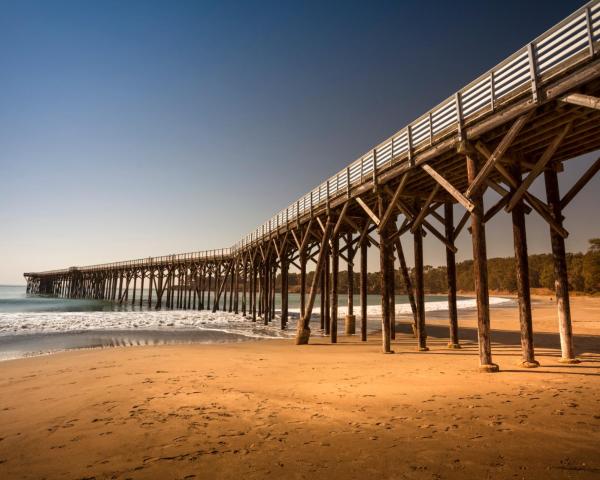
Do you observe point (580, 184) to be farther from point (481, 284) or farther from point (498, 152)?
point (481, 284)

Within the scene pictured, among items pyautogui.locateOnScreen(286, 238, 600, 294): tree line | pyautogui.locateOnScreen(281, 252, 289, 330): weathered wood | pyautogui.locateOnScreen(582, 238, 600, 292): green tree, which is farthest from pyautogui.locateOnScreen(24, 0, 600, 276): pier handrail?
pyautogui.locateOnScreen(582, 238, 600, 292): green tree

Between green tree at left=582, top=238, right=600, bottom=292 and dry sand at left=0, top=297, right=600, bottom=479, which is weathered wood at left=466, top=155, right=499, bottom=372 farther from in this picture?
green tree at left=582, top=238, right=600, bottom=292

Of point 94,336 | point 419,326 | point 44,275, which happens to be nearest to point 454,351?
point 419,326

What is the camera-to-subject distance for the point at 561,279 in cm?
714

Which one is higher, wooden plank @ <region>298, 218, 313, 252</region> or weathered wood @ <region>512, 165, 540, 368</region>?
wooden plank @ <region>298, 218, 313, 252</region>

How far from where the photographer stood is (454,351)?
1002 centimetres

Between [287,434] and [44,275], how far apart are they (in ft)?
331

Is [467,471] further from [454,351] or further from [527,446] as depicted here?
[454,351]

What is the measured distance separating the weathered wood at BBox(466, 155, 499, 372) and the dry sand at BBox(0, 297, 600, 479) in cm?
42

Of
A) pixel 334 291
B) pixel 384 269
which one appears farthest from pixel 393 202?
pixel 334 291

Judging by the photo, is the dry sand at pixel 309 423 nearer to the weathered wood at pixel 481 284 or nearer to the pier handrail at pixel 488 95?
the weathered wood at pixel 481 284

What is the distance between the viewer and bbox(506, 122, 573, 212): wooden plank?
5.89 metres

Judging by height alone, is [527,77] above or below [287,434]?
above

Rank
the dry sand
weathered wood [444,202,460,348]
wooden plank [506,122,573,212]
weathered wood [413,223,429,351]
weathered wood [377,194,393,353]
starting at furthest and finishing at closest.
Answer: weathered wood [444,202,460,348]
weathered wood [413,223,429,351]
weathered wood [377,194,393,353]
wooden plank [506,122,573,212]
the dry sand
